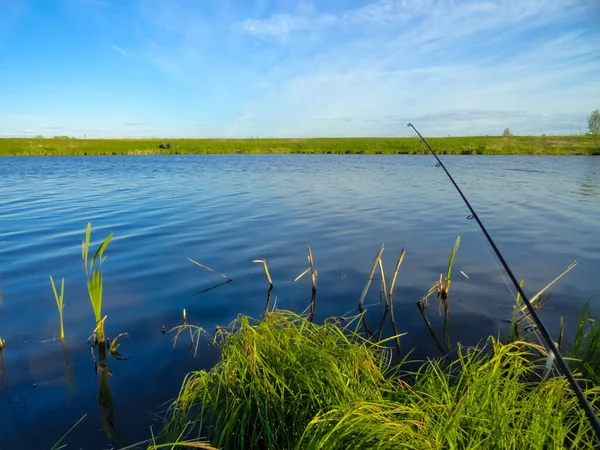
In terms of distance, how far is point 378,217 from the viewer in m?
15.0

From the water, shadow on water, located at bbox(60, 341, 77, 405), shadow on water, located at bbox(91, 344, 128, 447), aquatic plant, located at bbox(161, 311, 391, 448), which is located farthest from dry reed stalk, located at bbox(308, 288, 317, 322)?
shadow on water, located at bbox(60, 341, 77, 405)

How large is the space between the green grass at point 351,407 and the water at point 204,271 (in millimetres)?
1483

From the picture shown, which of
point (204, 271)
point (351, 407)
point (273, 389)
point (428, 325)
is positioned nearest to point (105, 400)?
point (273, 389)

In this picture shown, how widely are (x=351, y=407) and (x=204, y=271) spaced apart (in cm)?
689

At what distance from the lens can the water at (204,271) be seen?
186 inches

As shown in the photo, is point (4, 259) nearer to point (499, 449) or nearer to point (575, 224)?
point (499, 449)

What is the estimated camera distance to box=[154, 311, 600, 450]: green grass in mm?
2557

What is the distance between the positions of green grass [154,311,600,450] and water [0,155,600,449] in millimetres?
1483

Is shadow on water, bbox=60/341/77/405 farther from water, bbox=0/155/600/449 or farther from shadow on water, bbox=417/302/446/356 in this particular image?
shadow on water, bbox=417/302/446/356

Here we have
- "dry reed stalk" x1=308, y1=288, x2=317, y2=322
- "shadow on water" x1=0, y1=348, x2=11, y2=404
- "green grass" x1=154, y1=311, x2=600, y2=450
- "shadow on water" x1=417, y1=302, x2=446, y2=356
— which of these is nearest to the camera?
"green grass" x1=154, y1=311, x2=600, y2=450

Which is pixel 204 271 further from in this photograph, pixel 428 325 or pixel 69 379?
pixel 428 325

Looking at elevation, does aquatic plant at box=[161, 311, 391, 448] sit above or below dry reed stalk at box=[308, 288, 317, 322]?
above

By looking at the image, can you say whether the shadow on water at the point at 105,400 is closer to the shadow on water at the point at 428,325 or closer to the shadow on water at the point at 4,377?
the shadow on water at the point at 4,377

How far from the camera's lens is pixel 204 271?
9008 mm
